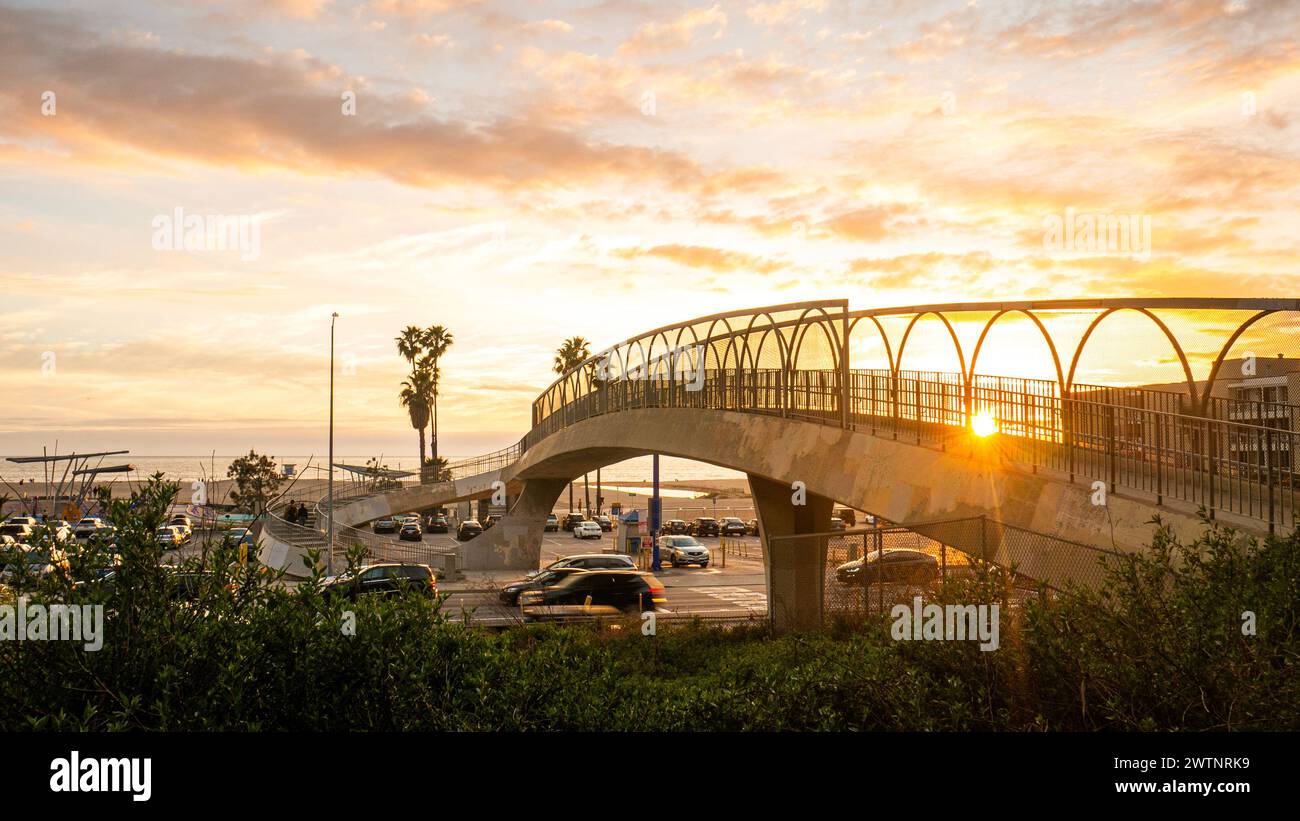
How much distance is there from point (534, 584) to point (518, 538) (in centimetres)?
1946

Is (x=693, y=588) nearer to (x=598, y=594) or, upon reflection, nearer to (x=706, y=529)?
(x=598, y=594)

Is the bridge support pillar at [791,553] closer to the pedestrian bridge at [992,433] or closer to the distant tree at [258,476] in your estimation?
the pedestrian bridge at [992,433]

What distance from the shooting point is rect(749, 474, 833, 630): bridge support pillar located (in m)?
24.8

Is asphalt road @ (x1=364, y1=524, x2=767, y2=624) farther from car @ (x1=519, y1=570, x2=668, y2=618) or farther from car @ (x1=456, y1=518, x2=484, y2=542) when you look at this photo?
car @ (x1=456, y1=518, x2=484, y2=542)

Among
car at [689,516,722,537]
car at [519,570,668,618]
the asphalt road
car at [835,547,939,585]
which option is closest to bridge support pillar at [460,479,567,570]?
the asphalt road

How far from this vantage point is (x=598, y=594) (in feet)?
101

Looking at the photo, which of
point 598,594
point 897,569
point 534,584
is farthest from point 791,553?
point 534,584

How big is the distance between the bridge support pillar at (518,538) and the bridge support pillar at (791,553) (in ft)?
79.5

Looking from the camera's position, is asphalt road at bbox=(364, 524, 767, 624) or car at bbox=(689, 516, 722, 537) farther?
car at bbox=(689, 516, 722, 537)

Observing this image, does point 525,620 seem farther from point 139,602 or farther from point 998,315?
point 139,602

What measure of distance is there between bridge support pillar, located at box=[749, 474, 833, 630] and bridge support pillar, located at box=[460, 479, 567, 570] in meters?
24.2

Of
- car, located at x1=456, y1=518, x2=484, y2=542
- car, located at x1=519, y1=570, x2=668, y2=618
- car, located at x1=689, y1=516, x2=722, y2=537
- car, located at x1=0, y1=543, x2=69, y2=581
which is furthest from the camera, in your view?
car, located at x1=689, y1=516, x2=722, y2=537

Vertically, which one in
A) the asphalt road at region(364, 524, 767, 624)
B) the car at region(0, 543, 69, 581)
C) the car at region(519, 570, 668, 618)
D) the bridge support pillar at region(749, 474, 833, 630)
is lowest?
the asphalt road at region(364, 524, 767, 624)
